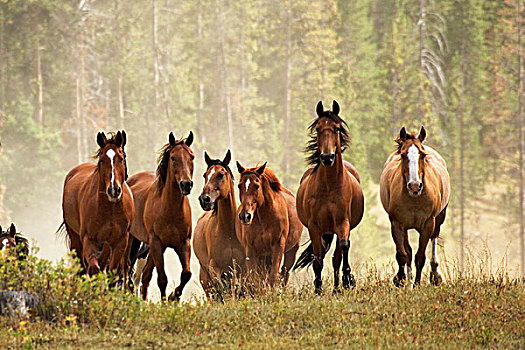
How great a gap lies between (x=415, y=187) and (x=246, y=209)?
265 cm

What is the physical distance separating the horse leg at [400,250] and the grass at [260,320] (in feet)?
3.62

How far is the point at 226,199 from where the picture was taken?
1323cm

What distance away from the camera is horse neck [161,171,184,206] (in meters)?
12.0

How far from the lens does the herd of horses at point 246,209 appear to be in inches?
449

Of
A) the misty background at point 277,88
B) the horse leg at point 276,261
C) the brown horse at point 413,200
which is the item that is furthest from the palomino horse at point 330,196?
the misty background at point 277,88

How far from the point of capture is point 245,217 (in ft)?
39.3

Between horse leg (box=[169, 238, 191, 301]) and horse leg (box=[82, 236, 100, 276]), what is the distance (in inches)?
52.2

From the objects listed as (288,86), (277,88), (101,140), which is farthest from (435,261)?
(277,88)

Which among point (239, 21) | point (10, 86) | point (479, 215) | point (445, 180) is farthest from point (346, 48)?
point (445, 180)

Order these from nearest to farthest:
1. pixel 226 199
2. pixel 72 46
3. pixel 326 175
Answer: pixel 326 175
pixel 226 199
pixel 72 46

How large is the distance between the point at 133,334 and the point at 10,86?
45.5m

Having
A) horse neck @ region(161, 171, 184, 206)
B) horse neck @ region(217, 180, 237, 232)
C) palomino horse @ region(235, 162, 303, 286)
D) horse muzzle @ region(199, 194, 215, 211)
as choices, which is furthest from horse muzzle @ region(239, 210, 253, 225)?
horse neck @ region(217, 180, 237, 232)

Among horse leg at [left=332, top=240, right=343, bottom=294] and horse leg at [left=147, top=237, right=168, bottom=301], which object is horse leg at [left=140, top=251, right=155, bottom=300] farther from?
horse leg at [left=332, top=240, right=343, bottom=294]

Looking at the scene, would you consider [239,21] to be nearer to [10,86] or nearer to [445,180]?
[10,86]
